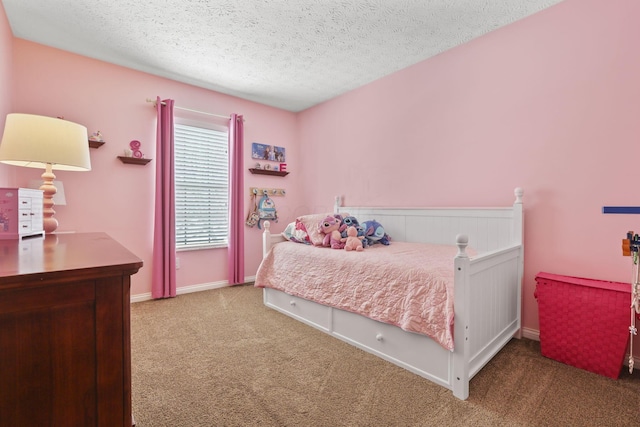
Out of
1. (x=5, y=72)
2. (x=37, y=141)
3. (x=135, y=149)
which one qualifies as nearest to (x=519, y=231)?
(x=37, y=141)

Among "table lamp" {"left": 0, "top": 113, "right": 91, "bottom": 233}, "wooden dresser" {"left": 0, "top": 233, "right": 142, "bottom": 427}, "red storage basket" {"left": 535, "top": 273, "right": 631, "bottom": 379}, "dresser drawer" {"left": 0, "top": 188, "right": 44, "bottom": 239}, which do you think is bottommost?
"red storage basket" {"left": 535, "top": 273, "right": 631, "bottom": 379}

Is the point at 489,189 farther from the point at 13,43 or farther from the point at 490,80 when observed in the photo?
the point at 13,43

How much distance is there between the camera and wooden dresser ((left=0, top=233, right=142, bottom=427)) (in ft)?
1.89

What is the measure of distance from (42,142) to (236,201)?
2.12 m

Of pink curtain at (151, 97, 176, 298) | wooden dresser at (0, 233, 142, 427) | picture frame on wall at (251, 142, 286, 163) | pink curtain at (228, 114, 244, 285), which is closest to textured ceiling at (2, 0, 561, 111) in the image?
pink curtain at (151, 97, 176, 298)

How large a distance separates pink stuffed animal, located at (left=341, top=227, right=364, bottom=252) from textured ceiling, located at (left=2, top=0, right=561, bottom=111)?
5.16 feet

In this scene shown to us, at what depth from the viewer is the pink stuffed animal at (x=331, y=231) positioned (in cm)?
248

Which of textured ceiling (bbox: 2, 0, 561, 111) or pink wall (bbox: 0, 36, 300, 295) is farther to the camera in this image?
pink wall (bbox: 0, 36, 300, 295)

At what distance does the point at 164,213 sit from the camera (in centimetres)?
304

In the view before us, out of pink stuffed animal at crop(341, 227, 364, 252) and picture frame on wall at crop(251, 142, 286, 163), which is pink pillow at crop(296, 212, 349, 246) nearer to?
pink stuffed animal at crop(341, 227, 364, 252)

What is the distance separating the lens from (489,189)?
2.37m

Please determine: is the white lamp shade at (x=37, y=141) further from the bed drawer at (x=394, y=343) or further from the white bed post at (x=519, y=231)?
the white bed post at (x=519, y=231)

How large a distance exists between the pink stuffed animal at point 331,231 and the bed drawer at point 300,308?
506 mm

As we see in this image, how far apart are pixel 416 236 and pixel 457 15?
1.78 meters
